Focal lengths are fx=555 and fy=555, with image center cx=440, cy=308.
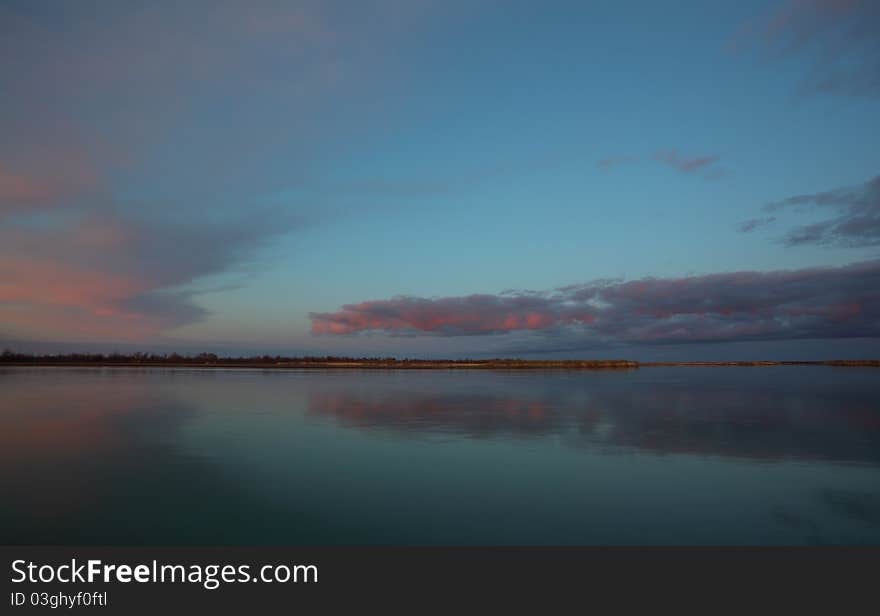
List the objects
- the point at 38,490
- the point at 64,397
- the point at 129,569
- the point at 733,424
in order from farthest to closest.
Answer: the point at 64,397 < the point at 733,424 < the point at 38,490 < the point at 129,569

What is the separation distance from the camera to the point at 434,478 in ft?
38.9

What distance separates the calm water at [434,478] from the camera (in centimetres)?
875

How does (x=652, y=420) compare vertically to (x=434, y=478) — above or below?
below

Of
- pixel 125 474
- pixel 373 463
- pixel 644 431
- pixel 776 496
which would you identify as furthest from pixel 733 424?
pixel 125 474

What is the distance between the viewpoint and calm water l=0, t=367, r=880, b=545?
8750 mm

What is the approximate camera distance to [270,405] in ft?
85.6

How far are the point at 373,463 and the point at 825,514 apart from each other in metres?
9.03

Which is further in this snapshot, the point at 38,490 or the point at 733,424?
the point at 733,424

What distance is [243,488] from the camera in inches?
435

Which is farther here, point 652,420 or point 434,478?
point 652,420

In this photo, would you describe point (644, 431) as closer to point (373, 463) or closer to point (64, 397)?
point (373, 463)

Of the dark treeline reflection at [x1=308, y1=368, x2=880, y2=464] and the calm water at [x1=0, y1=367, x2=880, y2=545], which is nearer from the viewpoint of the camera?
the calm water at [x1=0, y1=367, x2=880, y2=545]

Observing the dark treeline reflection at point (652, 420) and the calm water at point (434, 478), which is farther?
the dark treeline reflection at point (652, 420)

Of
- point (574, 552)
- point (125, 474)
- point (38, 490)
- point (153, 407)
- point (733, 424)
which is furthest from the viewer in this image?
point (153, 407)
